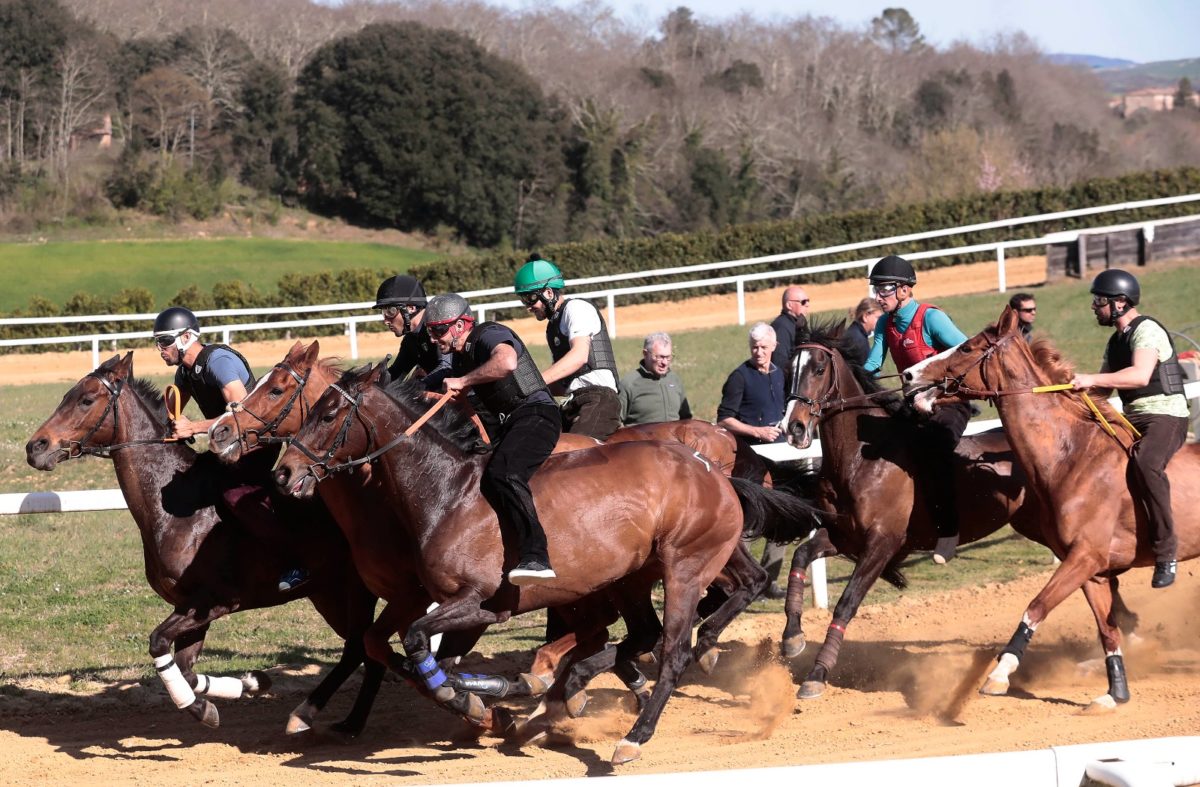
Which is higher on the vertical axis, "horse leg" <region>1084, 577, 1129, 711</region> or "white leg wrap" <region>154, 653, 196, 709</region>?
"white leg wrap" <region>154, 653, 196, 709</region>

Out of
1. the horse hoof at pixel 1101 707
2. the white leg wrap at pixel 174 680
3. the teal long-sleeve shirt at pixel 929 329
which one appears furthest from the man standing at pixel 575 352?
the horse hoof at pixel 1101 707

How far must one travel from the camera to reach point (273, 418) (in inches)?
287

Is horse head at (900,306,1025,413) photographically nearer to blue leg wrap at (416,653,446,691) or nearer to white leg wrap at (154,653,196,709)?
blue leg wrap at (416,653,446,691)

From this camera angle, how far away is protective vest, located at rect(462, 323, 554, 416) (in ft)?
24.7

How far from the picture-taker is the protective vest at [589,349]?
862 centimetres

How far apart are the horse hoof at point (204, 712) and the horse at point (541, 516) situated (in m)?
1.20

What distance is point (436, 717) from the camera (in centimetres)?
852

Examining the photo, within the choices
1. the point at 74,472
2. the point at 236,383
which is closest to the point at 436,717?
the point at 236,383

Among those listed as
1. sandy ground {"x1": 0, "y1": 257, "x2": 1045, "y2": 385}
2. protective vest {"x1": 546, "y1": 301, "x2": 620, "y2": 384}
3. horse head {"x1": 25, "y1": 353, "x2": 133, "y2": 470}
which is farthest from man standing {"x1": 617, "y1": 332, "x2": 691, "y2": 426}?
sandy ground {"x1": 0, "y1": 257, "x2": 1045, "y2": 385}

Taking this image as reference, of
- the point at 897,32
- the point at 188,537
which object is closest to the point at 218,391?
the point at 188,537

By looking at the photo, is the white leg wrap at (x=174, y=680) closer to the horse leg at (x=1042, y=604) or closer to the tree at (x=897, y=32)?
A: the horse leg at (x=1042, y=604)

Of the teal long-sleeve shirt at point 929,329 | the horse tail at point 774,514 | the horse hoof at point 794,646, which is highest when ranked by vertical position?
the teal long-sleeve shirt at point 929,329

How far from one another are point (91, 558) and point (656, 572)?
6900mm

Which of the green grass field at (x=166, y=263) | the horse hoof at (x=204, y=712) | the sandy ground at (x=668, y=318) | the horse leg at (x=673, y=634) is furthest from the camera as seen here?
the green grass field at (x=166, y=263)
